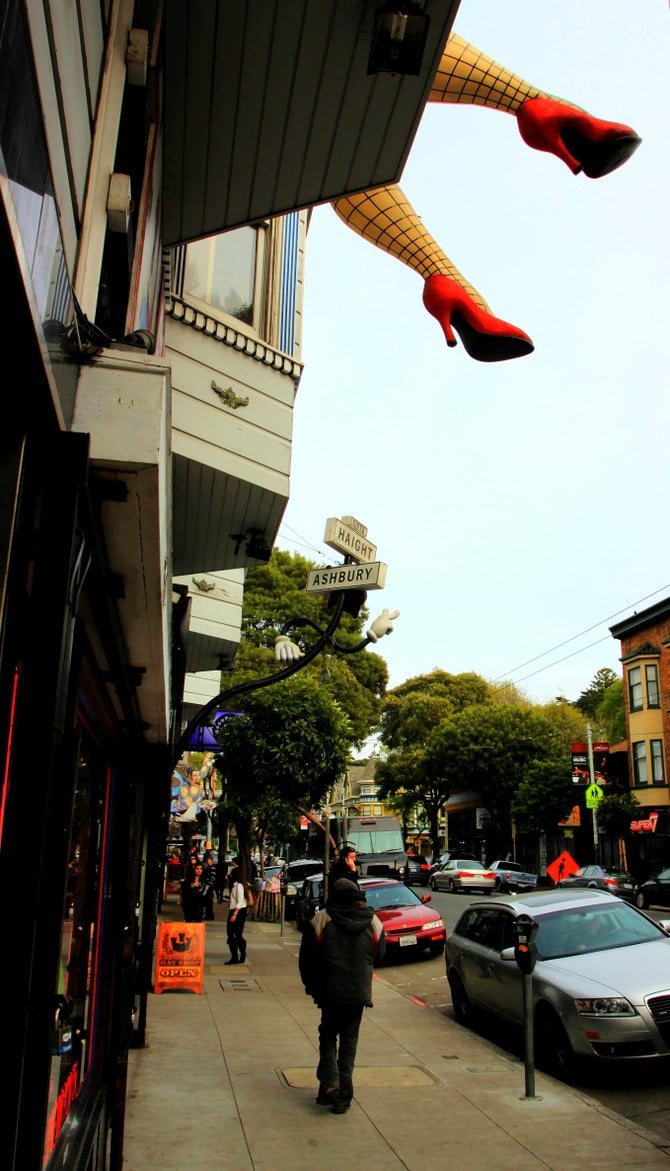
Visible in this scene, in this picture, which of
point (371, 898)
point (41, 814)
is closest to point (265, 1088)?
point (41, 814)

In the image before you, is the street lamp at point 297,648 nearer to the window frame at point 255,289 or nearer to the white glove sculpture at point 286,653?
the white glove sculpture at point 286,653

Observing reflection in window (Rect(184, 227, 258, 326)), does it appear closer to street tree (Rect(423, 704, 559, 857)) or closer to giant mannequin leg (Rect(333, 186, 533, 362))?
giant mannequin leg (Rect(333, 186, 533, 362))

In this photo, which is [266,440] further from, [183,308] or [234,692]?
[234,692]

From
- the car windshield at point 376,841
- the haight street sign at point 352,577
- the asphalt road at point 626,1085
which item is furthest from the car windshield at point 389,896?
the car windshield at point 376,841

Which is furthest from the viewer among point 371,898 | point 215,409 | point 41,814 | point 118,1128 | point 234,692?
point 371,898

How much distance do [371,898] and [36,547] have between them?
642 inches

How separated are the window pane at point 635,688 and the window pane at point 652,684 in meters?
0.55

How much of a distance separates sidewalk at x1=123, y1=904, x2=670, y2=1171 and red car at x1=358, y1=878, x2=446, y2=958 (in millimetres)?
5376

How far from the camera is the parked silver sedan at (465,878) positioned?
105ft

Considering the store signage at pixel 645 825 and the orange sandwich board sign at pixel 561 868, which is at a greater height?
the store signage at pixel 645 825

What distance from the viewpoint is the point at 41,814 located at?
5.41 ft

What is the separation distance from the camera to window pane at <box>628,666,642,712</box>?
130 ft

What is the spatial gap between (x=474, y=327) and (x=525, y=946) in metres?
4.98

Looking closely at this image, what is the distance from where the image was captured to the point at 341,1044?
21.6 feet
